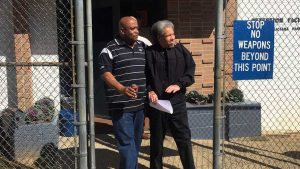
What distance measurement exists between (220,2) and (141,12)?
13.7ft

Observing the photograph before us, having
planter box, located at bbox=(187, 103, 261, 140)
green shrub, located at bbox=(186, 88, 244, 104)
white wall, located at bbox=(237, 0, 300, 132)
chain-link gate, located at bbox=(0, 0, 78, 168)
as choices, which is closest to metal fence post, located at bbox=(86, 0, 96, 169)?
chain-link gate, located at bbox=(0, 0, 78, 168)

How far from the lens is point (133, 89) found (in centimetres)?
427

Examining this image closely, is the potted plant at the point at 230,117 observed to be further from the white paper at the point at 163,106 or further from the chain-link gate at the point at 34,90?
the white paper at the point at 163,106

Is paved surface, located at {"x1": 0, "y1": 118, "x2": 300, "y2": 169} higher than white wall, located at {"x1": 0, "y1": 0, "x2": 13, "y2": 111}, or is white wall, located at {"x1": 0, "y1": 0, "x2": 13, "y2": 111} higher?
white wall, located at {"x1": 0, "y1": 0, "x2": 13, "y2": 111}

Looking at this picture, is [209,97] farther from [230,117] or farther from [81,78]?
[81,78]

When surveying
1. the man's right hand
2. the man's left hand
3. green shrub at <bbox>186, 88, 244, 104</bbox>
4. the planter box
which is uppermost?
the man's left hand

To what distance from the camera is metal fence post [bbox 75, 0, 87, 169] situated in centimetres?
429

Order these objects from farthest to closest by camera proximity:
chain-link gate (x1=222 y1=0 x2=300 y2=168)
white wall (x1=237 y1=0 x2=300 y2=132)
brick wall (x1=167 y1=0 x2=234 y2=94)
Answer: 1. white wall (x1=237 y1=0 x2=300 y2=132)
2. brick wall (x1=167 y1=0 x2=234 y2=94)
3. chain-link gate (x1=222 y1=0 x2=300 y2=168)

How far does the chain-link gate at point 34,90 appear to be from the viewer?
6.33 meters

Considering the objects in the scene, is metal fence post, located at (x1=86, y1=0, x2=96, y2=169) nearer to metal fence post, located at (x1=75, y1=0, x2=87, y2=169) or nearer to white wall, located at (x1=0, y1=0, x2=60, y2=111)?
metal fence post, located at (x1=75, y1=0, x2=87, y2=169)

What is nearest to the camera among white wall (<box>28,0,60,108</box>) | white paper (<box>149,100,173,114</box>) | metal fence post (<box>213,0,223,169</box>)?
metal fence post (<box>213,0,223,169</box>)

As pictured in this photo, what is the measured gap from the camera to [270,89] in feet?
27.1

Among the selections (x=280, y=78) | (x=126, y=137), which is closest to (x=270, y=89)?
(x=280, y=78)

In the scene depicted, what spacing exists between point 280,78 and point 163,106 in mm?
4356
